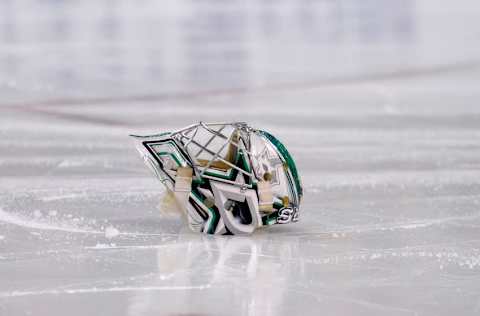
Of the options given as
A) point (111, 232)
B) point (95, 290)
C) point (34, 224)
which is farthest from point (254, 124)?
point (95, 290)

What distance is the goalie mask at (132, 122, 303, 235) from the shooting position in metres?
3.80

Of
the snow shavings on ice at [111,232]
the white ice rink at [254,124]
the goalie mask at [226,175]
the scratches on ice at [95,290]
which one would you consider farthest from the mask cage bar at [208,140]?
the scratches on ice at [95,290]

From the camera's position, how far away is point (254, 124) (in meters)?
7.16

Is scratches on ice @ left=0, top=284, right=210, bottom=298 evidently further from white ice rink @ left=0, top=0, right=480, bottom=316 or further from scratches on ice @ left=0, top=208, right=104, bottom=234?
scratches on ice @ left=0, top=208, right=104, bottom=234

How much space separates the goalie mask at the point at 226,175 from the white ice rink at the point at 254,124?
0.10 meters

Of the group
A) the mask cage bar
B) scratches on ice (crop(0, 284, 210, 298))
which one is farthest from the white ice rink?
the mask cage bar

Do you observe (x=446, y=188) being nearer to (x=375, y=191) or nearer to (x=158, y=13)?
(x=375, y=191)

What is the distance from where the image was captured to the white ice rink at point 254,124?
10.1ft

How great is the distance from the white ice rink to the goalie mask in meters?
0.10

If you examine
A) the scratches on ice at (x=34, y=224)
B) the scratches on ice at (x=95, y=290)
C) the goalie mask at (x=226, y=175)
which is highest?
the goalie mask at (x=226, y=175)

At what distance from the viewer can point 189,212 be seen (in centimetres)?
388

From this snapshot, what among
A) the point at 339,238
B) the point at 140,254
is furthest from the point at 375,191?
the point at 140,254

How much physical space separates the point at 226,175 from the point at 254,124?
3368 mm

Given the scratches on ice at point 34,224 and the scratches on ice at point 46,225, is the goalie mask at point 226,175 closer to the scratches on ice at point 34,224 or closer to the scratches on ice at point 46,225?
the scratches on ice at point 46,225
